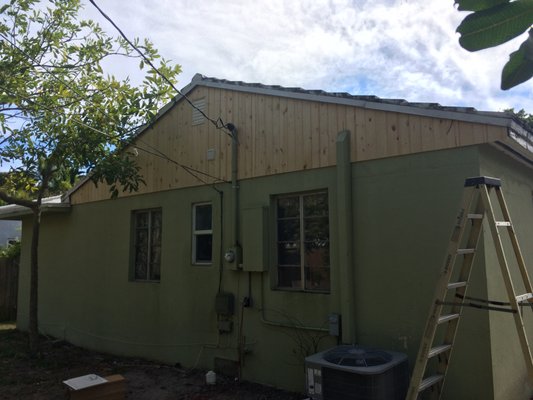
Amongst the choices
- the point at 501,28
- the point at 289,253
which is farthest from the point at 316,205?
the point at 501,28

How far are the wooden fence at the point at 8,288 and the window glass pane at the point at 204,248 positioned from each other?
31.9 feet

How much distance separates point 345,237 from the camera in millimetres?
5590

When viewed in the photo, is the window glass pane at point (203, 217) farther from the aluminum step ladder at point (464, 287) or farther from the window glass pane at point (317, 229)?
the aluminum step ladder at point (464, 287)

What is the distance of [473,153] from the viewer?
476 cm

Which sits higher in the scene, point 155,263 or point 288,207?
point 288,207

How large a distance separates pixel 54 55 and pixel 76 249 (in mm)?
4619

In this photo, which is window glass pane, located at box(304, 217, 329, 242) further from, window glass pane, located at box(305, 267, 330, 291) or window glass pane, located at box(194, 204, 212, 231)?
window glass pane, located at box(194, 204, 212, 231)

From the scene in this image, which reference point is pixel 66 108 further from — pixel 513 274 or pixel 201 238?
pixel 513 274

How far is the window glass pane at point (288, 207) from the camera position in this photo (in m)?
6.46

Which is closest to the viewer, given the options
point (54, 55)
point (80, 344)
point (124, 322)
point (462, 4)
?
point (462, 4)

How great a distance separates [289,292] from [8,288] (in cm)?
1194

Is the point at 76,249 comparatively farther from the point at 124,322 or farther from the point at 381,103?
the point at 381,103

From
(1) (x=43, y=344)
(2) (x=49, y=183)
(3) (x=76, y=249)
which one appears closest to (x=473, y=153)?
(2) (x=49, y=183)

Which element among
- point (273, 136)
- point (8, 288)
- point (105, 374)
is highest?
point (273, 136)
